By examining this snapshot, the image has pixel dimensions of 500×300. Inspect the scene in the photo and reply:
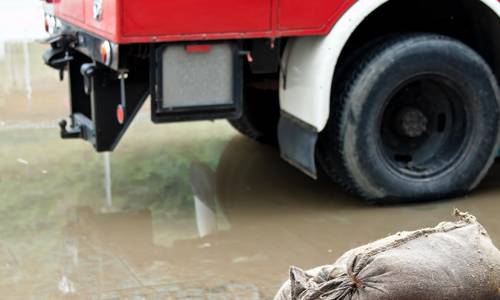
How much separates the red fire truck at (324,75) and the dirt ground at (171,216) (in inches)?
13.3

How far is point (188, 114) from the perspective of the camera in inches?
191

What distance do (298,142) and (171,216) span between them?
90cm

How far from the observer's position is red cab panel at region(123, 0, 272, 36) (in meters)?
4.54

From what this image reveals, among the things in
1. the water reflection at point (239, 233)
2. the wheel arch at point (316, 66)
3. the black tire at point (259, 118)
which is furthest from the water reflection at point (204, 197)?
the wheel arch at point (316, 66)

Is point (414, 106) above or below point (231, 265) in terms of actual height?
above

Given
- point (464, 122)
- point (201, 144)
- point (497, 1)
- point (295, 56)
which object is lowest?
point (201, 144)

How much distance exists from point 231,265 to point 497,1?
7.61ft

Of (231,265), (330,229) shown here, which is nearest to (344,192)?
(330,229)

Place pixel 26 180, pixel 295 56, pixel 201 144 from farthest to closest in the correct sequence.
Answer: pixel 201 144 → pixel 26 180 → pixel 295 56

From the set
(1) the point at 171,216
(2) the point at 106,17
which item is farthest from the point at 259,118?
(2) the point at 106,17

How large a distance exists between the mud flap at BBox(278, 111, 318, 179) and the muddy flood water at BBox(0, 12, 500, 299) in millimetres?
323

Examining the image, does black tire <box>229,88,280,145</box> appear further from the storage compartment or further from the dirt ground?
the storage compartment

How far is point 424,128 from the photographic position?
218 inches

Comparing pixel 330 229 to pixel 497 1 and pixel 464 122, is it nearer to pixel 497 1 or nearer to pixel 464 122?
pixel 464 122
